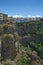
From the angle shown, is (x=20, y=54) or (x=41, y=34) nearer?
(x=20, y=54)

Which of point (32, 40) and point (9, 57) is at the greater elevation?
point (9, 57)

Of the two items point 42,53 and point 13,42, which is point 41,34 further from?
point 13,42

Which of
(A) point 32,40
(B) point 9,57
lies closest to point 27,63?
(B) point 9,57

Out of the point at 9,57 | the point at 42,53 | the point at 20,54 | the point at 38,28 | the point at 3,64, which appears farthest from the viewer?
the point at 38,28

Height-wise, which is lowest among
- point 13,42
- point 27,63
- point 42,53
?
point 42,53

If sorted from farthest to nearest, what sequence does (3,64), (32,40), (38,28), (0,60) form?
(38,28)
(32,40)
(0,60)
(3,64)

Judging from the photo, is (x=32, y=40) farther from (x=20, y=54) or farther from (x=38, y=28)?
(x=20, y=54)

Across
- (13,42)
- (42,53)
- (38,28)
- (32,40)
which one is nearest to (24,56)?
(13,42)

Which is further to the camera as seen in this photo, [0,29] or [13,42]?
[0,29]

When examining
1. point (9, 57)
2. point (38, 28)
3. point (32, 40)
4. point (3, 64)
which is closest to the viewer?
point (3, 64)
